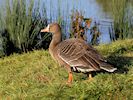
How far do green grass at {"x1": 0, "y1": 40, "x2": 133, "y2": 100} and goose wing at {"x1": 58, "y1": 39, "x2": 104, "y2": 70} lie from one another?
0.24 m

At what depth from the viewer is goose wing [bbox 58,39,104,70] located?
20.0 ft

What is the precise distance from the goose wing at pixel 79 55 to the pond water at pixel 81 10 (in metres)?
4.72

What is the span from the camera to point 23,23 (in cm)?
1042

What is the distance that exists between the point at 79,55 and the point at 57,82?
0.52 m

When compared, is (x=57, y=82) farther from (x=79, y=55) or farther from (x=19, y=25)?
(x=19, y=25)

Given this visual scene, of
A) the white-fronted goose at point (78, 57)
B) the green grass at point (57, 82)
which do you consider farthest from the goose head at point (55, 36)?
the green grass at point (57, 82)

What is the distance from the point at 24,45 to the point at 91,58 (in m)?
4.47

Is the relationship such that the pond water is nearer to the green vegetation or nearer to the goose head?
the green vegetation

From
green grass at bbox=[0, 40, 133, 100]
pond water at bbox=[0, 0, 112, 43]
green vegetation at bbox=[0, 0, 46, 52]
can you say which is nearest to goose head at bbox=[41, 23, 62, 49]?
green grass at bbox=[0, 40, 133, 100]

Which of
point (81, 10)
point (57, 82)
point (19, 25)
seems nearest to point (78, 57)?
point (57, 82)

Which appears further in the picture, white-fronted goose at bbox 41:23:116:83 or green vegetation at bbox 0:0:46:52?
green vegetation at bbox 0:0:46:52

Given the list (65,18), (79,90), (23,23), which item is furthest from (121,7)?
(79,90)

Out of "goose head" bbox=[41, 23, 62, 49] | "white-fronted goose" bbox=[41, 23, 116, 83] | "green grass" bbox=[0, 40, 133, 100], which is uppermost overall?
"goose head" bbox=[41, 23, 62, 49]

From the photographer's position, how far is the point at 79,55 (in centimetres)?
621
